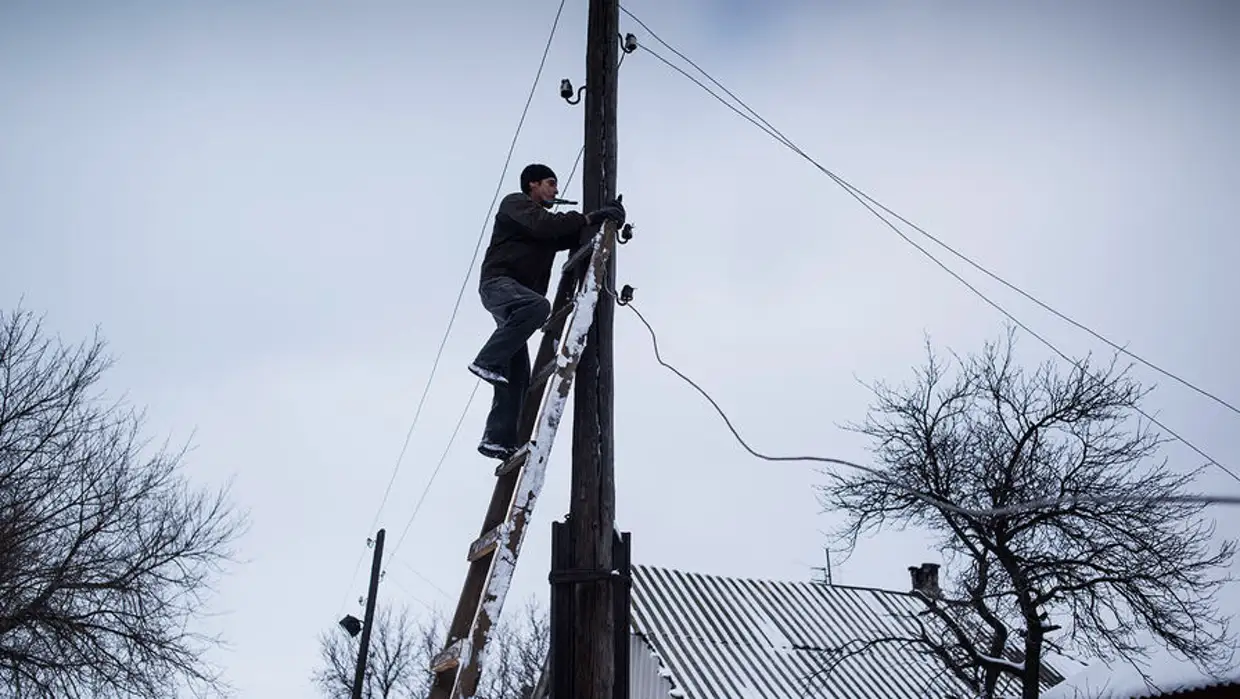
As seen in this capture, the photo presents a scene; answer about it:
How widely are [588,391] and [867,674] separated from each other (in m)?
13.1

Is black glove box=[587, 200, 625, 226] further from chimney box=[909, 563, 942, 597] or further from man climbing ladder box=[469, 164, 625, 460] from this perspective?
chimney box=[909, 563, 942, 597]

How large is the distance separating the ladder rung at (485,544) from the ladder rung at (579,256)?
1.50m

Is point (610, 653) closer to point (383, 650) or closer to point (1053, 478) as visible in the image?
point (1053, 478)

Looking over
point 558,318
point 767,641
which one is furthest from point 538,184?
point 767,641

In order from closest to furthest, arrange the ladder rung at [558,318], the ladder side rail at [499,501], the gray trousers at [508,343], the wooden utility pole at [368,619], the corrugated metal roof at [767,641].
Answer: the ladder side rail at [499,501], the gray trousers at [508,343], the ladder rung at [558,318], the corrugated metal roof at [767,641], the wooden utility pole at [368,619]

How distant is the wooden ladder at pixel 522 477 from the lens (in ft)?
12.6

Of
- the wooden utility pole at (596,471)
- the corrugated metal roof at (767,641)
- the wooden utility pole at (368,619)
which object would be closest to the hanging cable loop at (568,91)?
the wooden utility pole at (596,471)

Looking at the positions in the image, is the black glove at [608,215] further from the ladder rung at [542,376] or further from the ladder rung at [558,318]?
the ladder rung at [542,376]

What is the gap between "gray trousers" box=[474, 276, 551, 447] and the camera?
16.3ft

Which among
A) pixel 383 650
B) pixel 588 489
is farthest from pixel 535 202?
pixel 383 650

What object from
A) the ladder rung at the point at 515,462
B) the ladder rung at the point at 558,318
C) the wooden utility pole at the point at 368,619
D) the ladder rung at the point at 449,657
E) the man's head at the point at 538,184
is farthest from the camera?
the wooden utility pole at the point at 368,619

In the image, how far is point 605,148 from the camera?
18.0ft

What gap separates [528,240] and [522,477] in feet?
5.10

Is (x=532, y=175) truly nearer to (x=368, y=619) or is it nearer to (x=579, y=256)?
(x=579, y=256)
